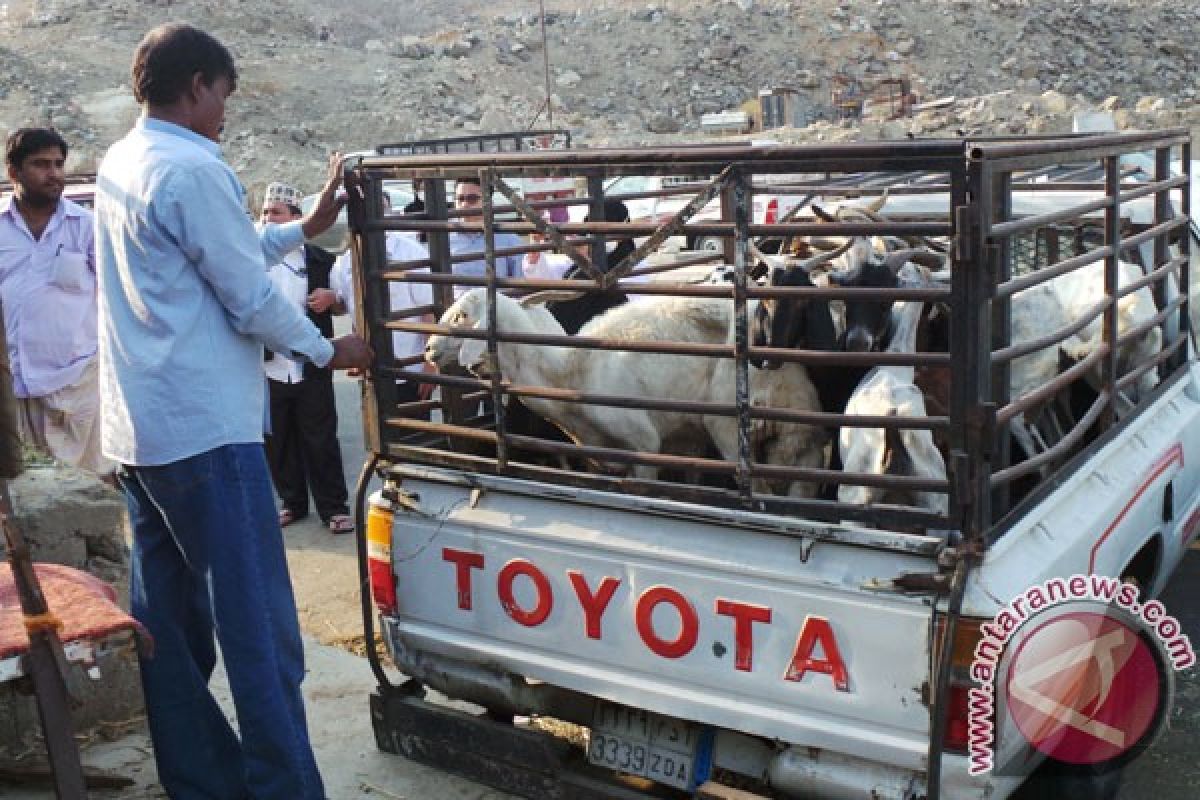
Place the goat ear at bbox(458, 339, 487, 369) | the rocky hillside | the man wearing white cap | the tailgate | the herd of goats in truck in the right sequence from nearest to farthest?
1. the tailgate
2. the herd of goats in truck
3. the goat ear at bbox(458, 339, 487, 369)
4. the man wearing white cap
5. the rocky hillside

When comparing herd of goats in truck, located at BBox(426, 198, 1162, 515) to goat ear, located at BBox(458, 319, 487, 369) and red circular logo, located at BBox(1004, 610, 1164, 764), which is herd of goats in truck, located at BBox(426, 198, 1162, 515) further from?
red circular logo, located at BBox(1004, 610, 1164, 764)

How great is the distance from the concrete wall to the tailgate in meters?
1.23

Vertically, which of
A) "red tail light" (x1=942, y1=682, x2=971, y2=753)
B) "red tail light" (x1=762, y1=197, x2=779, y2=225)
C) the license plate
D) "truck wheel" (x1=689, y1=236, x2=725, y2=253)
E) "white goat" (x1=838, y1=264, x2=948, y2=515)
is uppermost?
"red tail light" (x1=762, y1=197, x2=779, y2=225)

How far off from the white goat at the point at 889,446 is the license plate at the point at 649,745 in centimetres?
77

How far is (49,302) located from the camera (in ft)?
18.8

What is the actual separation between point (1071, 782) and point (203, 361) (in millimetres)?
2599

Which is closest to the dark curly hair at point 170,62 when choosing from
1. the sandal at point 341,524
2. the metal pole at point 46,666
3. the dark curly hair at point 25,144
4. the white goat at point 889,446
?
the metal pole at point 46,666

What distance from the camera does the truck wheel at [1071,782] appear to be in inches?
137

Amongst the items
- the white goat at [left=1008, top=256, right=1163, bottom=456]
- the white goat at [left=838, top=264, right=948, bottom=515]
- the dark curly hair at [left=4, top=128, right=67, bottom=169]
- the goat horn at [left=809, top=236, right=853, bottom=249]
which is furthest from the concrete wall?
the white goat at [left=1008, top=256, right=1163, bottom=456]

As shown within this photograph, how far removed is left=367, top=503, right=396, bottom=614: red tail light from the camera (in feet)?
12.8

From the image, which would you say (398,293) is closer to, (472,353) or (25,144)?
(25,144)

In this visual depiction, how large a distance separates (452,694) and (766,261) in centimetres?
164

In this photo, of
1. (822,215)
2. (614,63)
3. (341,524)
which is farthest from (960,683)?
(614,63)

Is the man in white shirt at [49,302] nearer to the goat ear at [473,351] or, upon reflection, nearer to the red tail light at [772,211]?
the goat ear at [473,351]
